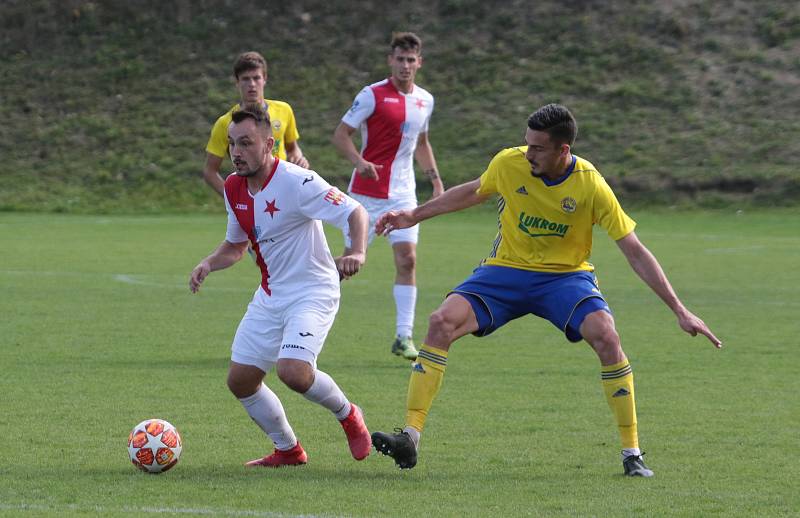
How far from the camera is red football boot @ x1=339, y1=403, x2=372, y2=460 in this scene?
6.91 meters

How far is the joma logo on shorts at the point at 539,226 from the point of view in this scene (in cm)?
704

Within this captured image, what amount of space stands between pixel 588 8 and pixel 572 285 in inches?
1404

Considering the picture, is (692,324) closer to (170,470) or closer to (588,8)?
(170,470)

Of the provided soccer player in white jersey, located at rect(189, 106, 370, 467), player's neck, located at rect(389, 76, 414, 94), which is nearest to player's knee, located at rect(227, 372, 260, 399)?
soccer player in white jersey, located at rect(189, 106, 370, 467)

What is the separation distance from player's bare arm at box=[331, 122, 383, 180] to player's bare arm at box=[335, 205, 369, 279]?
14.5 ft

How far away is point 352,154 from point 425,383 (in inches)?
203

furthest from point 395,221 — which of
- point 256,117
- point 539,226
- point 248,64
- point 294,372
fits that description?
point 248,64

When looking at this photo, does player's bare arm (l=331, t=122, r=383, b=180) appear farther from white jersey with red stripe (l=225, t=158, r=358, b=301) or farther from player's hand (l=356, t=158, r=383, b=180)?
white jersey with red stripe (l=225, t=158, r=358, b=301)

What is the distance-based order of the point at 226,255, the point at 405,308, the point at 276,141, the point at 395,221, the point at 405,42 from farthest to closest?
the point at 276,141
the point at 405,42
the point at 405,308
the point at 395,221
the point at 226,255

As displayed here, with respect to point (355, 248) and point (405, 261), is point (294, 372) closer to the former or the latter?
point (355, 248)

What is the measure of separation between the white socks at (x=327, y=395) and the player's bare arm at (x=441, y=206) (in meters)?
0.86

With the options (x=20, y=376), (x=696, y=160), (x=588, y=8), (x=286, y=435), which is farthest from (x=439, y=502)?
(x=588, y=8)

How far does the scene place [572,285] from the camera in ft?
23.0

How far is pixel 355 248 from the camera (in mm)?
6738
